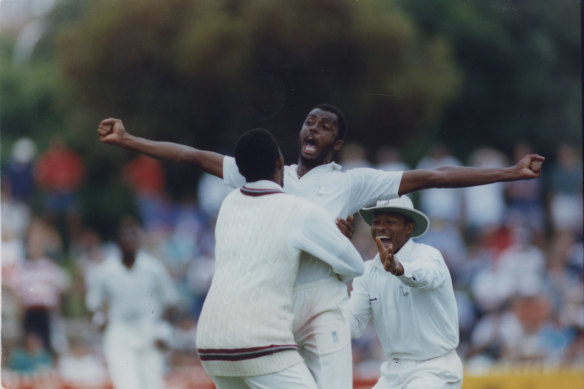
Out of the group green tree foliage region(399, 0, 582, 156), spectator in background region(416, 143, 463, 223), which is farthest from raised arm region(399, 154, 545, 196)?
green tree foliage region(399, 0, 582, 156)

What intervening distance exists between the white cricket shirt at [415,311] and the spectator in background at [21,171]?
8.42 metres

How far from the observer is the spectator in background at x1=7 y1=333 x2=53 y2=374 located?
42.4 feet

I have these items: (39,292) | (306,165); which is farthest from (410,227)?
(39,292)

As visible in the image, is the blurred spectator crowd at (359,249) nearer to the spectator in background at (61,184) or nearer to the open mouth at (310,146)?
the spectator in background at (61,184)

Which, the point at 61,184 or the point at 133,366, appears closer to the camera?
the point at 133,366

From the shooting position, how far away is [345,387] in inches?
246

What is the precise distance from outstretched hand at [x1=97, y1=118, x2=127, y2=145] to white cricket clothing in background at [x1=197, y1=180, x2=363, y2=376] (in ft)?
4.24

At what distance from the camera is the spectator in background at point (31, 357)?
12.9m

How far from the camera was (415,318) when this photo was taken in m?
6.89

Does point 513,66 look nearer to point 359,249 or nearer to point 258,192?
point 359,249

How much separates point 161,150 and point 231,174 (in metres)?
0.52

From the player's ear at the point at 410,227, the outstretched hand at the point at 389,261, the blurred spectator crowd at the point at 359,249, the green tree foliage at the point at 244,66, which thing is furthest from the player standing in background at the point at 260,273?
the green tree foliage at the point at 244,66

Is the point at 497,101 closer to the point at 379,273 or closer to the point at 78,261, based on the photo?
the point at 78,261

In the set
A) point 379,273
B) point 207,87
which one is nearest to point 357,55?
point 207,87
